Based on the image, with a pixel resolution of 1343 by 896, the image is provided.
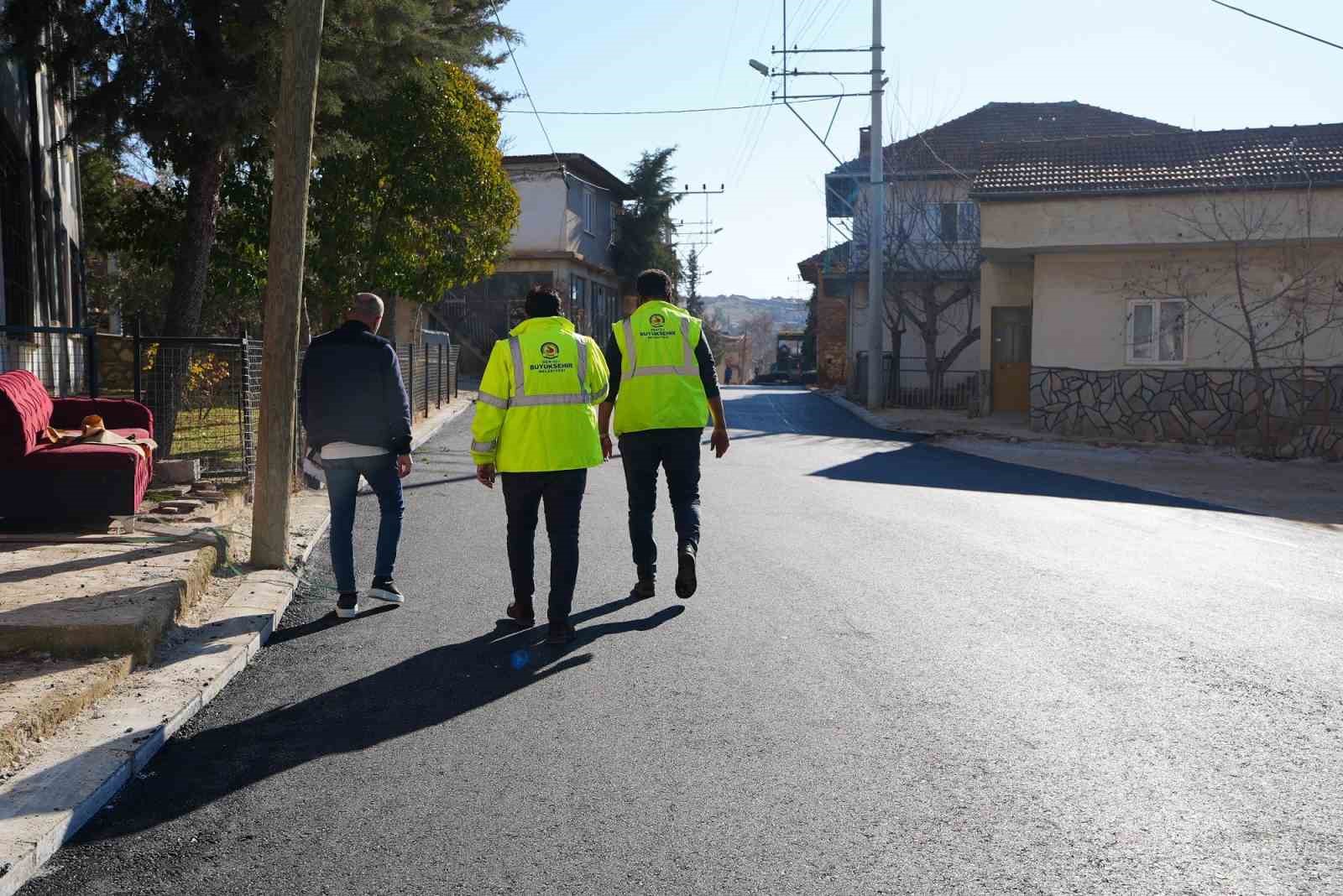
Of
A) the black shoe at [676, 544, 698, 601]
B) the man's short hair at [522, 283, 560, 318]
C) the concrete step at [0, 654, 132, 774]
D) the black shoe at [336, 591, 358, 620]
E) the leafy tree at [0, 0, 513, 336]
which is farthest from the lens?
the leafy tree at [0, 0, 513, 336]

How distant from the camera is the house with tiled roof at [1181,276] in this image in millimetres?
22328

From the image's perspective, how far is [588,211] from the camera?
4684 centimetres

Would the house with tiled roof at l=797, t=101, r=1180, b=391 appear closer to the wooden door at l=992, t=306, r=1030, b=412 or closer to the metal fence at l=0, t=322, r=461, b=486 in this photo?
the wooden door at l=992, t=306, r=1030, b=412

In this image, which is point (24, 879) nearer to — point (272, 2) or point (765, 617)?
point (765, 617)

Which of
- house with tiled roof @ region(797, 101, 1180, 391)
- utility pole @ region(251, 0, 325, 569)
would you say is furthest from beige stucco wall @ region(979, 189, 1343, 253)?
utility pole @ region(251, 0, 325, 569)

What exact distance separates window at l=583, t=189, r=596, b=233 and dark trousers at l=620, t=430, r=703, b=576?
38762 mm

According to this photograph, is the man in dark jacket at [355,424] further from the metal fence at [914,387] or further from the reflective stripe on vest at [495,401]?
the metal fence at [914,387]

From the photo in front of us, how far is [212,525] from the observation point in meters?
9.16

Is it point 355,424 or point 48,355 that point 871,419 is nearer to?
point 48,355

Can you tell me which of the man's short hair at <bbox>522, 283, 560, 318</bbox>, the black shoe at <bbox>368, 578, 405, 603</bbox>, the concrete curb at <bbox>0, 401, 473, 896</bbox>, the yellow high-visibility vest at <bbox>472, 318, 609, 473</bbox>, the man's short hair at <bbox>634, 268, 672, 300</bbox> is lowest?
the concrete curb at <bbox>0, 401, 473, 896</bbox>

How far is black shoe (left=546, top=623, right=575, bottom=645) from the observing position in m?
6.46

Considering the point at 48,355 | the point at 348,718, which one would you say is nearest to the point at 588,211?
the point at 48,355

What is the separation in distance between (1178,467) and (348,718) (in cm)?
1562

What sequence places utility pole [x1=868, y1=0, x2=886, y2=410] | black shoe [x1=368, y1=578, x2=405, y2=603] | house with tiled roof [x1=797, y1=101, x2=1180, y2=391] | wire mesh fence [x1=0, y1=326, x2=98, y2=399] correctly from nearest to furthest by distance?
1. black shoe [x1=368, y1=578, x2=405, y2=603]
2. wire mesh fence [x1=0, y1=326, x2=98, y2=399]
3. utility pole [x1=868, y1=0, x2=886, y2=410]
4. house with tiled roof [x1=797, y1=101, x2=1180, y2=391]
